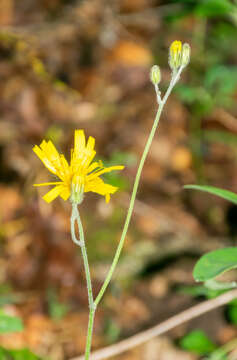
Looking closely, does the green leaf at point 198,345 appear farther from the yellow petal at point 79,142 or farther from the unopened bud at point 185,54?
the unopened bud at point 185,54

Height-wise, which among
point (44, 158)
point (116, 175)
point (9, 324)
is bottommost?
point (9, 324)

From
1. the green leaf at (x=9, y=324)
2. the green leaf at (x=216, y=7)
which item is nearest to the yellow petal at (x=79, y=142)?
the green leaf at (x=9, y=324)

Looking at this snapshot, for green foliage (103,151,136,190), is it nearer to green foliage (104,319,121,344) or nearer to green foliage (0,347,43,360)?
A: green foliage (104,319,121,344)

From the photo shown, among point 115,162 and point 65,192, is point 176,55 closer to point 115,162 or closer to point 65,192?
point 65,192

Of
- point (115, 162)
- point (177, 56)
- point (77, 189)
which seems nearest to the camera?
point (77, 189)

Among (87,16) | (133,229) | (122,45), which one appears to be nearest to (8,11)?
(87,16)

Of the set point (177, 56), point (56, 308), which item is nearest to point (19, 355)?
point (56, 308)

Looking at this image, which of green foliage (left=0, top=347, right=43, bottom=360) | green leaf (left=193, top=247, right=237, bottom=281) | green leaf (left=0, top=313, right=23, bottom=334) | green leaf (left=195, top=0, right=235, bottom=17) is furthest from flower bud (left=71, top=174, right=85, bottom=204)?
green leaf (left=195, top=0, right=235, bottom=17)
